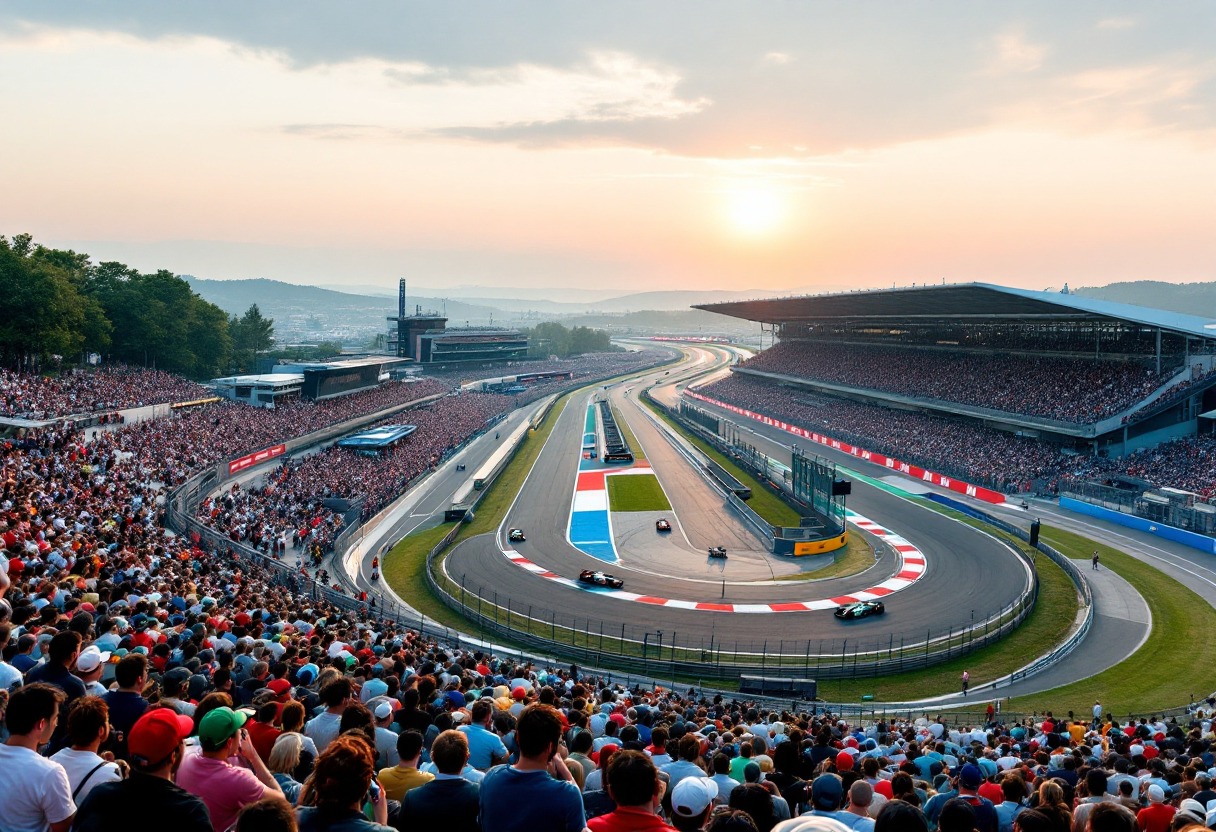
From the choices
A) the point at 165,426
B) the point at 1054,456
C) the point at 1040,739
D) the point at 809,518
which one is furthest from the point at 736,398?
the point at 1040,739

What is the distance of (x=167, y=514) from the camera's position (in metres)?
31.8

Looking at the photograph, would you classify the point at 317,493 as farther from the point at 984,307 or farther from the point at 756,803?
the point at 984,307

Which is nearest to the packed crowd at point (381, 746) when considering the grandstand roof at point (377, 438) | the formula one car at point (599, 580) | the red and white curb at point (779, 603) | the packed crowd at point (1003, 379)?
the red and white curb at point (779, 603)

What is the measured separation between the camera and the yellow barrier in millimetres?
41312

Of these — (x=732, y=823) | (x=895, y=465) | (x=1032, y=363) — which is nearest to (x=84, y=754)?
(x=732, y=823)

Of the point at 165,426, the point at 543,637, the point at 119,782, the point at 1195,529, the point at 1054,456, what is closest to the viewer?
the point at 119,782

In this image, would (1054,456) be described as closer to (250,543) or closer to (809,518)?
(809,518)

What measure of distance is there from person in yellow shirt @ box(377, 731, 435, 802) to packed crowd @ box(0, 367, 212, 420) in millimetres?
39367

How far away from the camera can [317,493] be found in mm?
45125

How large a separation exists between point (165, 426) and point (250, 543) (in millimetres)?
15274

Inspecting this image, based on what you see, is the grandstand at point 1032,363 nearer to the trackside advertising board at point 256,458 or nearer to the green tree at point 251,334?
the trackside advertising board at point 256,458

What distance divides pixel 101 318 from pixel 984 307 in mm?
73942

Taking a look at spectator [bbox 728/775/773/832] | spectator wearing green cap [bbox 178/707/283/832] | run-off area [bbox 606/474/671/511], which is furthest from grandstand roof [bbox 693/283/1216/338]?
spectator wearing green cap [bbox 178/707/283/832]

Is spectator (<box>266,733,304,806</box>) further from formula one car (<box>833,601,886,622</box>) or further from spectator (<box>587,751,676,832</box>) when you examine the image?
formula one car (<box>833,601,886,622</box>)
